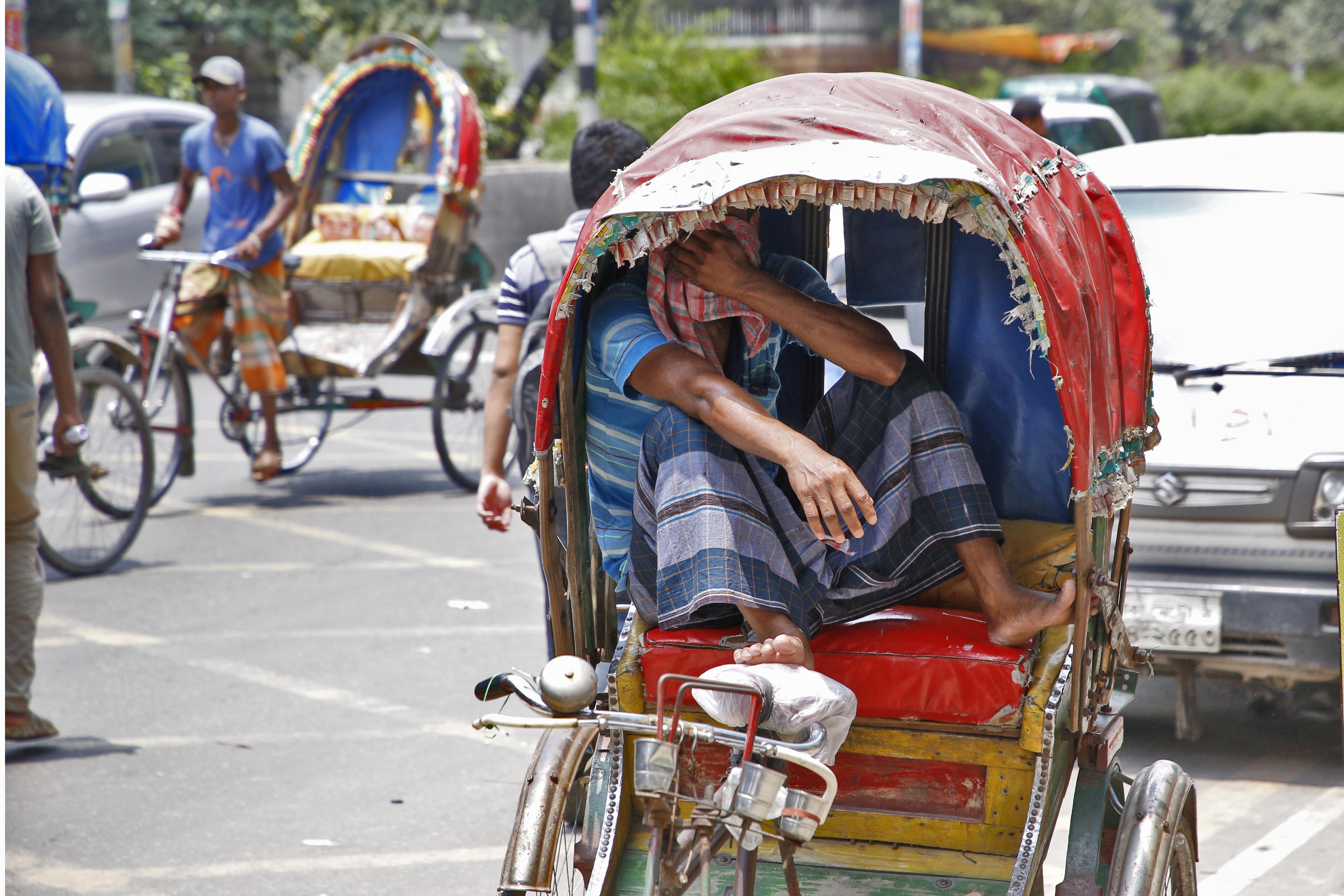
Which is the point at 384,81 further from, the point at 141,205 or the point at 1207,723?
the point at 1207,723

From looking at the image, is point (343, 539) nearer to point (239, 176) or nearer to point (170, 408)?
point (170, 408)

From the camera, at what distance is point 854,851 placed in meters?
2.83

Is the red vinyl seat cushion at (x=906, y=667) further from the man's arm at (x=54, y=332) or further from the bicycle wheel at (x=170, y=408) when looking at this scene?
the bicycle wheel at (x=170, y=408)

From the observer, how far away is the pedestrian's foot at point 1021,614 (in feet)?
9.19

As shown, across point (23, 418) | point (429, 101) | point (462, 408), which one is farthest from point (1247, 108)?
point (23, 418)

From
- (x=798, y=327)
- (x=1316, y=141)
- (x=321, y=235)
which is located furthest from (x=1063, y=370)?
(x=321, y=235)

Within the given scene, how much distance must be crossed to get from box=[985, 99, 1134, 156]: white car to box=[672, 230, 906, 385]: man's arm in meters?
9.53

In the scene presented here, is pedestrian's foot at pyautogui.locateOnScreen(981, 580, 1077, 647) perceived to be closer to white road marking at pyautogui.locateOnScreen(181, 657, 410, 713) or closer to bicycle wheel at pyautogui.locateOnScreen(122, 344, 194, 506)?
white road marking at pyautogui.locateOnScreen(181, 657, 410, 713)

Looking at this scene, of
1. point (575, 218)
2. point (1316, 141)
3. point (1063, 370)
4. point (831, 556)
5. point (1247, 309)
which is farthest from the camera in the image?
point (1316, 141)

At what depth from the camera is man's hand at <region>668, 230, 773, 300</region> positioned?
2.86 m

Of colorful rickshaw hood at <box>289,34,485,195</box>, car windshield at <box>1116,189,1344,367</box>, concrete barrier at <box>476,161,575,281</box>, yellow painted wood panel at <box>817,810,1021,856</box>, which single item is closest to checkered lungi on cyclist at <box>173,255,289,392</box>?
colorful rickshaw hood at <box>289,34,485,195</box>

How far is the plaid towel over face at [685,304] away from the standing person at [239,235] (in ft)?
17.5

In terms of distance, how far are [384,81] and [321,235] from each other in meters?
1.23

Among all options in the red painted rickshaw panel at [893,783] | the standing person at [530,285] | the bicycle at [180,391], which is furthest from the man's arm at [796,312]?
the bicycle at [180,391]
